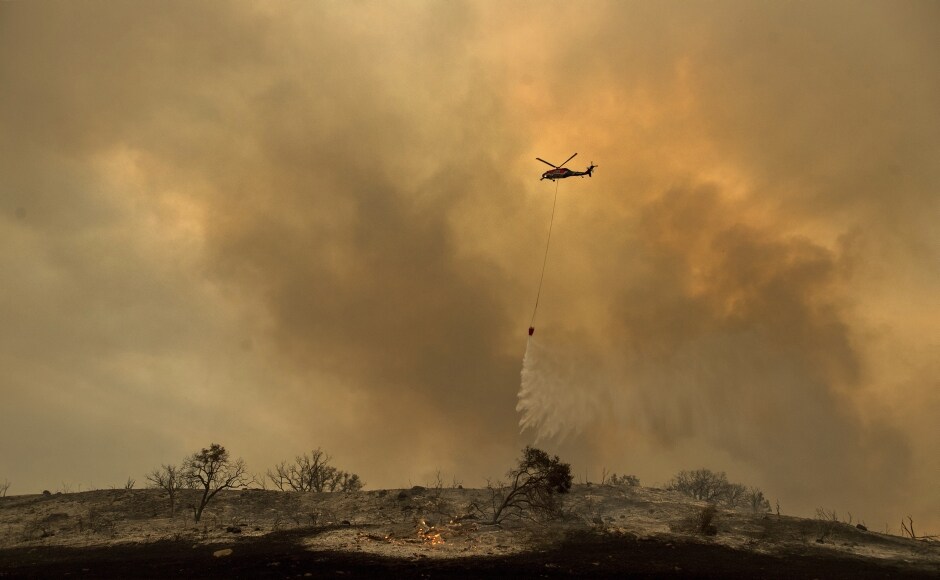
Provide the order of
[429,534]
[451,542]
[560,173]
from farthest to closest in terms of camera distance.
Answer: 1. [560,173]
2. [429,534]
3. [451,542]

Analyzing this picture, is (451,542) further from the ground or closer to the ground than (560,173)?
closer to the ground

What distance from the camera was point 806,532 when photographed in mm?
39438

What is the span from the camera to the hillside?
30734 mm

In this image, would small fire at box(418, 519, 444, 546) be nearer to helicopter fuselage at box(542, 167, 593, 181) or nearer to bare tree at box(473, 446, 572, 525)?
bare tree at box(473, 446, 572, 525)

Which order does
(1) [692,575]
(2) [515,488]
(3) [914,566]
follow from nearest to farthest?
(1) [692,575] → (3) [914,566] → (2) [515,488]

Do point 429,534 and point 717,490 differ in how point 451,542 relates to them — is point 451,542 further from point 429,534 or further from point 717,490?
point 717,490

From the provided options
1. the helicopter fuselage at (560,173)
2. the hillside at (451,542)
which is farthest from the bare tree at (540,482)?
the helicopter fuselage at (560,173)

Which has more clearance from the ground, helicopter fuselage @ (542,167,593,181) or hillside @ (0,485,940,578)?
helicopter fuselage @ (542,167,593,181)

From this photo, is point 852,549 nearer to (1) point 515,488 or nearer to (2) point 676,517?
(2) point 676,517

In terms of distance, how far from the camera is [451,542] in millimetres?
36312

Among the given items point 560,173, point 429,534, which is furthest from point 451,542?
point 560,173

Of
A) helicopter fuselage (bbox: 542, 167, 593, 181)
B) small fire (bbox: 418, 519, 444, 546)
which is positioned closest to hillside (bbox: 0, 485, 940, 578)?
small fire (bbox: 418, 519, 444, 546)

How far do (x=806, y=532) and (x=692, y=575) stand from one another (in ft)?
53.8

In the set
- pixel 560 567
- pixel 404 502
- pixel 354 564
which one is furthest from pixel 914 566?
pixel 404 502
